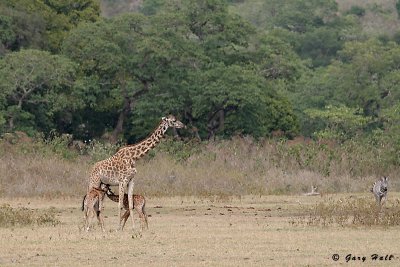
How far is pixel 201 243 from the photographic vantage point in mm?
19875

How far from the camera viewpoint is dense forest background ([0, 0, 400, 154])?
144 ft

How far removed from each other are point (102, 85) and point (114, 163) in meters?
21.4

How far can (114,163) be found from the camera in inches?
962

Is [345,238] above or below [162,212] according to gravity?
above

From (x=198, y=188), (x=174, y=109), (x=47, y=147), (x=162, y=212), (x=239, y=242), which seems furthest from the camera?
(x=174, y=109)

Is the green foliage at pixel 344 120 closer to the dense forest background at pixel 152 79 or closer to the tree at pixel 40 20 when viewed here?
the dense forest background at pixel 152 79

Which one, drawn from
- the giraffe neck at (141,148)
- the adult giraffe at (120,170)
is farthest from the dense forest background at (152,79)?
the adult giraffe at (120,170)

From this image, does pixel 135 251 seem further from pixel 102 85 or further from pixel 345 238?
pixel 102 85

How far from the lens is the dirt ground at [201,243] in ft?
57.7

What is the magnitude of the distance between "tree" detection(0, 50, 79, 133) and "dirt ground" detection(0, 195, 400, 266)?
55.1 feet

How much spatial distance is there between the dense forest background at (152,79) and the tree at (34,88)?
1.8 inches

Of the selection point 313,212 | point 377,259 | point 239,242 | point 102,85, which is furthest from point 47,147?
point 377,259

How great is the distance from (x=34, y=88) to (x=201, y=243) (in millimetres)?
25164

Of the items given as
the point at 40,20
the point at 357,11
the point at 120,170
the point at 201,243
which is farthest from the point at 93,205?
the point at 357,11
